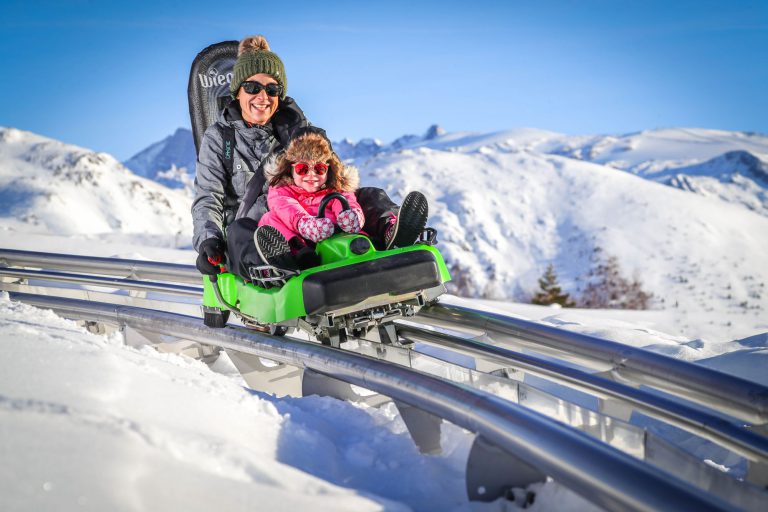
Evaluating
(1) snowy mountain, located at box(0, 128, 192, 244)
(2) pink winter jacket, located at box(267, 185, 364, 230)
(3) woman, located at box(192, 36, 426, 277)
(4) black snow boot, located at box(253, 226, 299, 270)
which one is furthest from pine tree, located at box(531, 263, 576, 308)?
(1) snowy mountain, located at box(0, 128, 192, 244)

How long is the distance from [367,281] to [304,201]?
91cm

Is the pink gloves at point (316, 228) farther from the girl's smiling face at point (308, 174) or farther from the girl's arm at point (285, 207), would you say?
the girl's smiling face at point (308, 174)

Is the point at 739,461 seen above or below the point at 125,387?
below

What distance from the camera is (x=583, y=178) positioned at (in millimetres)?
128500

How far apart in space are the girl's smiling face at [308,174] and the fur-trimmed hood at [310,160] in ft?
0.10

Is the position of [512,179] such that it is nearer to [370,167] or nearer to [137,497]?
[370,167]

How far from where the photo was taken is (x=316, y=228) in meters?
3.39

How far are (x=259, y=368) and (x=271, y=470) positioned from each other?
2.11 meters

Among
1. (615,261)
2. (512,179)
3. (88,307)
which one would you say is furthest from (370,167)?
(88,307)

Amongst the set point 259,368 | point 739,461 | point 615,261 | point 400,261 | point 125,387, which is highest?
point 400,261

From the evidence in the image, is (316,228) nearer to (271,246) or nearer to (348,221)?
(348,221)

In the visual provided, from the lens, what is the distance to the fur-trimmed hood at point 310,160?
12.1 feet

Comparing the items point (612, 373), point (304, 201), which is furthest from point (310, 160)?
point (612, 373)

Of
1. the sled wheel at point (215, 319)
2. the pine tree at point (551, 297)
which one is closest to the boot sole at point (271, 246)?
the sled wheel at point (215, 319)
